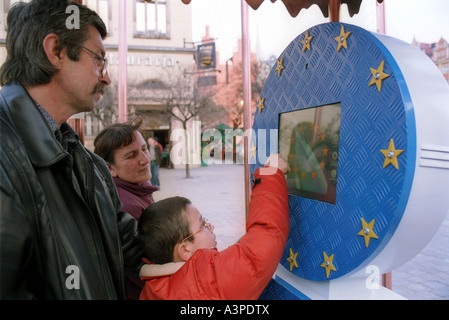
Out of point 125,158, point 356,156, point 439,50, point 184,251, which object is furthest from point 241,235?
point 356,156

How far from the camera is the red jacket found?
3.51 ft

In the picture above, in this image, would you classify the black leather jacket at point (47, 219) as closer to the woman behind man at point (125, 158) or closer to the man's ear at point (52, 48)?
the man's ear at point (52, 48)

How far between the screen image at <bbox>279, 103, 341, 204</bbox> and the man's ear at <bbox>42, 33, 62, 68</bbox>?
99 centimetres

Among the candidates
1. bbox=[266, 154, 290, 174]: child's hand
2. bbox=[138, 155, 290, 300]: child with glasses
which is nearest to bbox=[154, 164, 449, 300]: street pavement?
bbox=[266, 154, 290, 174]: child's hand

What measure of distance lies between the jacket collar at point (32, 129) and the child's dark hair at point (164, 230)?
40 centimetres

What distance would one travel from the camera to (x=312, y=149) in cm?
146

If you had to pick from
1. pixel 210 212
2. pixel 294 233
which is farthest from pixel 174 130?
pixel 294 233

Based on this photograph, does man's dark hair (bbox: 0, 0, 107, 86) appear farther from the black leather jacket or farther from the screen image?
the screen image

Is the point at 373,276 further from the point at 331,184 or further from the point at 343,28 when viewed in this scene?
the point at 343,28

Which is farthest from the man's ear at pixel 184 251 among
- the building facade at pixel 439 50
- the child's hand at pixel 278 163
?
the building facade at pixel 439 50

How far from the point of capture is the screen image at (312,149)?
1.33 metres

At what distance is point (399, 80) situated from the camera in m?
1.01

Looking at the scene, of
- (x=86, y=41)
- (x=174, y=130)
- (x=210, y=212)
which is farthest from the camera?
(x=174, y=130)
